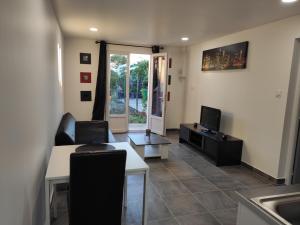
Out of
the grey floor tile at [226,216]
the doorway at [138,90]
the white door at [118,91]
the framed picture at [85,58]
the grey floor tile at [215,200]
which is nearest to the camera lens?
the grey floor tile at [226,216]

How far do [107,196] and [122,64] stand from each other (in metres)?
4.95

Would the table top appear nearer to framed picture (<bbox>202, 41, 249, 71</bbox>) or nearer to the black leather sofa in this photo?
the black leather sofa

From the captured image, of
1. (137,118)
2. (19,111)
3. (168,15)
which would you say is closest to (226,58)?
(168,15)

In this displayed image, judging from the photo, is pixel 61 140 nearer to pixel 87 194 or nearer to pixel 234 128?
pixel 87 194

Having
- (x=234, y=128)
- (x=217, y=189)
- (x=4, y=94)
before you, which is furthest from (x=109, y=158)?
(x=234, y=128)

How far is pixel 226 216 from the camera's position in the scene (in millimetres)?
2631

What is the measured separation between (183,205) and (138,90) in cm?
500

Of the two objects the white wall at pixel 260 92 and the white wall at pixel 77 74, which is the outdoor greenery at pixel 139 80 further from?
the white wall at pixel 260 92

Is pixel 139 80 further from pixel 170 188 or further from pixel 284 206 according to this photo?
pixel 284 206

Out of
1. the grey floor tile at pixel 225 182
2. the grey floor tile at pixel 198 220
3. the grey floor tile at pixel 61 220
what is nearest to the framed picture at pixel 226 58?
the grey floor tile at pixel 225 182

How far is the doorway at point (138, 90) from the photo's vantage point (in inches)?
282

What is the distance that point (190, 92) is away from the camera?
6344mm

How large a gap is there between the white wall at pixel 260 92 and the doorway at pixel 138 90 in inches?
113

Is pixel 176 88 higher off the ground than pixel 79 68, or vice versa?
pixel 79 68
